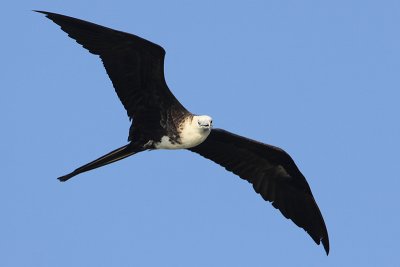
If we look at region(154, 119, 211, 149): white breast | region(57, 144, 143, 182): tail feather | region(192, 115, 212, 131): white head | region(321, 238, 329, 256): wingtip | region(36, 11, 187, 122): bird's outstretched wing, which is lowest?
region(321, 238, 329, 256): wingtip

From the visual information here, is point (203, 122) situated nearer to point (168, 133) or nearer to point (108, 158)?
point (168, 133)

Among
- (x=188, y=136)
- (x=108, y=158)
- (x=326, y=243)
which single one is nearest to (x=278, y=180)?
(x=326, y=243)

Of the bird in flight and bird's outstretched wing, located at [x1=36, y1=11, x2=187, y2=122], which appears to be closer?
bird's outstretched wing, located at [x1=36, y1=11, x2=187, y2=122]

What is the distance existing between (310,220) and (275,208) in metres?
0.50

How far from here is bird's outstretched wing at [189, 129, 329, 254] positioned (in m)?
11.8

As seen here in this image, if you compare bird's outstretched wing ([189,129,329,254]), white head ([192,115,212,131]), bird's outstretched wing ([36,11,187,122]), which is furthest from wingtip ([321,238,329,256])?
bird's outstretched wing ([36,11,187,122])

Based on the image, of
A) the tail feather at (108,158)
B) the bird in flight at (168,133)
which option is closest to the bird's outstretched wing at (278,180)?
the bird in flight at (168,133)

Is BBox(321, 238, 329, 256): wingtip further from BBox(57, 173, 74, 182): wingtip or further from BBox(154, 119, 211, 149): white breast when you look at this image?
BBox(57, 173, 74, 182): wingtip

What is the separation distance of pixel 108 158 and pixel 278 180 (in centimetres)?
260

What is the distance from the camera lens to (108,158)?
10.7 meters

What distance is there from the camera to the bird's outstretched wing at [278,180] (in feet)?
38.9

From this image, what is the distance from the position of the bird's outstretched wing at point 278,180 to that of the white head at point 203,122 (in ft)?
4.09

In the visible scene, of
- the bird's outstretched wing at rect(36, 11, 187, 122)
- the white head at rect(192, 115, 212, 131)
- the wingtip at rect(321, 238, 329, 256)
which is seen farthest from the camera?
the wingtip at rect(321, 238, 329, 256)

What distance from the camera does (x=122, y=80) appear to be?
419 inches
